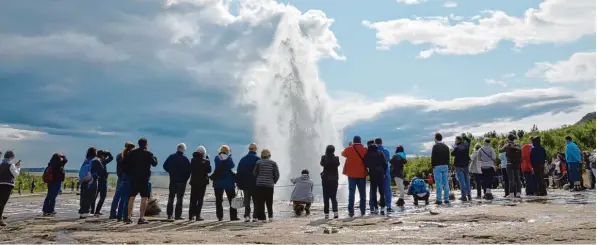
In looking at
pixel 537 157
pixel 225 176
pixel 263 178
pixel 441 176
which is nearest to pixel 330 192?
pixel 263 178

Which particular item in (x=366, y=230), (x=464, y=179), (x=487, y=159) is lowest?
(x=366, y=230)

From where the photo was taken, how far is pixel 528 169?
16703mm

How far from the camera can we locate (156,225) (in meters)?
10.8

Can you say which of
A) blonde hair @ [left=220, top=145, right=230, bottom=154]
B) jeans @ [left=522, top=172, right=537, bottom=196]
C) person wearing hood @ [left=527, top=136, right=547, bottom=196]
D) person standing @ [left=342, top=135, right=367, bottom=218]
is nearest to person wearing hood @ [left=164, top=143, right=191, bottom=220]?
blonde hair @ [left=220, top=145, right=230, bottom=154]

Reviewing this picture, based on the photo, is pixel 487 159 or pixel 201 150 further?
pixel 487 159

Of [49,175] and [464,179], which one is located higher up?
[49,175]

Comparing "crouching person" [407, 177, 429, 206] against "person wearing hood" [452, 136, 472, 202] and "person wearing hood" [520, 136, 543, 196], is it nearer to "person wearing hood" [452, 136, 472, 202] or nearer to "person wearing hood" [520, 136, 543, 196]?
"person wearing hood" [452, 136, 472, 202]

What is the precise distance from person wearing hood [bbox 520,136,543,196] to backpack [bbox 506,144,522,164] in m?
0.52

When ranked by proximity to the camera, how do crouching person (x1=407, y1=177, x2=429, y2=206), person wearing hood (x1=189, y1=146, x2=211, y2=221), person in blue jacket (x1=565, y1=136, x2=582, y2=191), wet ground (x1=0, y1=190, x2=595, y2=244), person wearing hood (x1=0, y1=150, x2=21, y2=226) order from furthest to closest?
person in blue jacket (x1=565, y1=136, x2=582, y2=191) < crouching person (x1=407, y1=177, x2=429, y2=206) < person wearing hood (x1=189, y1=146, x2=211, y2=221) < person wearing hood (x1=0, y1=150, x2=21, y2=226) < wet ground (x1=0, y1=190, x2=595, y2=244)

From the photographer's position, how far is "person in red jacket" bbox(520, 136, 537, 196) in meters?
16.7

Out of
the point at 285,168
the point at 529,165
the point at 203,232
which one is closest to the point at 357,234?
the point at 203,232

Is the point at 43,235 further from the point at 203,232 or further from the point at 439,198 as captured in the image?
the point at 439,198

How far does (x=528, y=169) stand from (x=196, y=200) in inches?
429

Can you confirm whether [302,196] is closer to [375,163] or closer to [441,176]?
[375,163]
